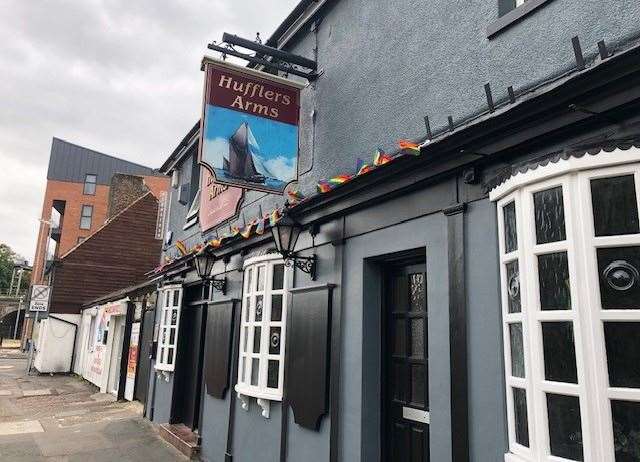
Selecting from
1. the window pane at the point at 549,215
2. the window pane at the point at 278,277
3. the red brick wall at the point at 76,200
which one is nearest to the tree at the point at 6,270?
the red brick wall at the point at 76,200

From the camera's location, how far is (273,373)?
19.8 ft

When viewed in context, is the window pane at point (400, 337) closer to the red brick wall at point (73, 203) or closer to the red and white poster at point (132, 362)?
the red and white poster at point (132, 362)

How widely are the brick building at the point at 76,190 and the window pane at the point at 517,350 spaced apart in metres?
37.7

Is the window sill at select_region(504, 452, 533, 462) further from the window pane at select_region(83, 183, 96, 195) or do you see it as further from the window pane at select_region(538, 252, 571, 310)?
the window pane at select_region(83, 183, 96, 195)

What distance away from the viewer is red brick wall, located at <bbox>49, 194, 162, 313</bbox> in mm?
21891

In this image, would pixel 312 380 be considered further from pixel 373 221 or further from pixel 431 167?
Answer: pixel 431 167

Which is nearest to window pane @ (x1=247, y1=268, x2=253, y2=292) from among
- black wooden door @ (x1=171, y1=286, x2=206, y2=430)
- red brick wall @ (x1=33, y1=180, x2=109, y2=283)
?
black wooden door @ (x1=171, y1=286, x2=206, y2=430)

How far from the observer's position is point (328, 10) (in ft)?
Answer: 20.7

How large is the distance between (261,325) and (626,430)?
449cm

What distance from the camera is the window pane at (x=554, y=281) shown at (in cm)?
271

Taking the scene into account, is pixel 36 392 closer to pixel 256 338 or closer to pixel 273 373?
pixel 256 338

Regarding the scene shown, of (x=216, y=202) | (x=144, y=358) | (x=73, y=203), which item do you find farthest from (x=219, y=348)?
(x=73, y=203)

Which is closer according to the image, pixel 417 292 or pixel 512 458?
pixel 512 458

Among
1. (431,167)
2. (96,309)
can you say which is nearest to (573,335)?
(431,167)
